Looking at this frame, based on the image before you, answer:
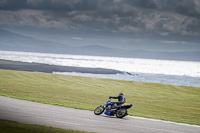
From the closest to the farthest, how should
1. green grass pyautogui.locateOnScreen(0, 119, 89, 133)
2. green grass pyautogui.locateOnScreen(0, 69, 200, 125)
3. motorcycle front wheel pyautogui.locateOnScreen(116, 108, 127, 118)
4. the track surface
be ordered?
green grass pyautogui.locateOnScreen(0, 119, 89, 133), the track surface, motorcycle front wheel pyautogui.locateOnScreen(116, 108, 127, 118), green grass pyautogui.locateOnScreen(0, 69, 200, 125)

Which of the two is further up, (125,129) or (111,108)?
(111,108)

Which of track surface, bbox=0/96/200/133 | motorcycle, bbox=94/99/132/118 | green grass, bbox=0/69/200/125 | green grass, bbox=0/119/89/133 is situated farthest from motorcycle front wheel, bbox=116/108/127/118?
green grass, bbox=0/119/89/133

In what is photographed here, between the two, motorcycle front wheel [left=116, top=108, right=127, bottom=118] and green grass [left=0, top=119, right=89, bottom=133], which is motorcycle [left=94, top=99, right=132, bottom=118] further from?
green grass [left=0, top=119, right=89, bottom=133]

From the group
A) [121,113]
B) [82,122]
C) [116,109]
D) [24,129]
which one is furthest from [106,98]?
[24,129]

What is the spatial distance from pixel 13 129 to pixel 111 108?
8.25 m

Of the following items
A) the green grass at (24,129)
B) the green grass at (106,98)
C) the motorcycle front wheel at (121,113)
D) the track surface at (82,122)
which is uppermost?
the green grass at (106,98)

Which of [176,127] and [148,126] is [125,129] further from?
[176,127]

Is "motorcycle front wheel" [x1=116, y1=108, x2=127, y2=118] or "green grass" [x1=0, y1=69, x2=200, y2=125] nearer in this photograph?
"motorcycle front wheel" [x1=116, y1=108, x2=127, y2=118]

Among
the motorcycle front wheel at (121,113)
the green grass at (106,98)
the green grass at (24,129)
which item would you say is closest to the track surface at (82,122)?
the motorcycle front wheel at (121,113)

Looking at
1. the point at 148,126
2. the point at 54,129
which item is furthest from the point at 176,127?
the point at 54,129

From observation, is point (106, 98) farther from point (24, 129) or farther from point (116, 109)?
point (24, 129)

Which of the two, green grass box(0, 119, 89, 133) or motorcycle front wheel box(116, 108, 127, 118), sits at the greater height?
motorcycle front wheel box(116, 108, 127, 118)

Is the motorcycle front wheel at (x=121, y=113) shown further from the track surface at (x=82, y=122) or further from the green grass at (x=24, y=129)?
the green grass at (x=24, y=129)

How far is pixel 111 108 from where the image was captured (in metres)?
18.6
